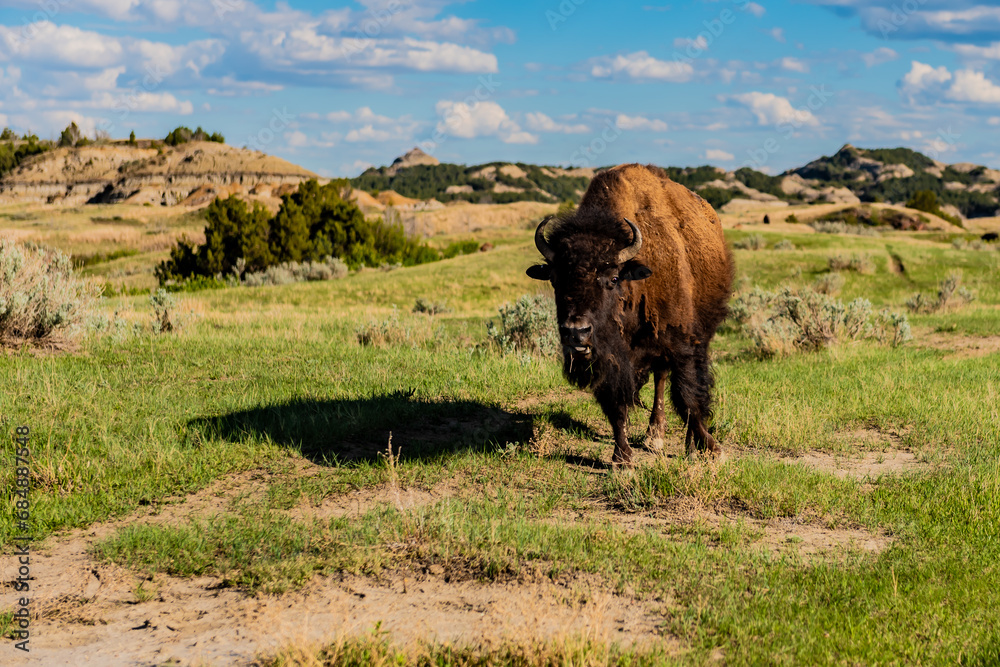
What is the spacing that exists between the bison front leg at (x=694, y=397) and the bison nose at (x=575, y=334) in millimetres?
1628

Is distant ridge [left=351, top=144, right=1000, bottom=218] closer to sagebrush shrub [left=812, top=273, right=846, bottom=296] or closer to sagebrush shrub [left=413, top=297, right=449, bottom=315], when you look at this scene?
sagebrush shrub [left=812, top=273, right=846, bottom=296]

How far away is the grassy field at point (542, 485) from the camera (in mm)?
3928

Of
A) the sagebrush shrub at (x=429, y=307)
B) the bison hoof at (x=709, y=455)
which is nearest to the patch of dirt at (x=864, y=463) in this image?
the bison hoof at (x=709, y=455)

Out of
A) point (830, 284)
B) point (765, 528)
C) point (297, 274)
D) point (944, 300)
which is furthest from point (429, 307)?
point (765, 528)

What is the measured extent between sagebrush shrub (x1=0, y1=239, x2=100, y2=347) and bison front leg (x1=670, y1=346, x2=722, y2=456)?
811 cm

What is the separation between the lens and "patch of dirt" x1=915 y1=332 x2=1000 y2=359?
1159cm

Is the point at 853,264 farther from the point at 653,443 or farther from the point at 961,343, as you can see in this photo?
the point at 653,443

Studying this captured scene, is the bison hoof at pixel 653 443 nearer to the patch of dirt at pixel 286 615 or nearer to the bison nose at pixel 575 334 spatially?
the bison nose at pixel 575 334

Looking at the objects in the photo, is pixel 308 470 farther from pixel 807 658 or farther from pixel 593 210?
pixel 807 658

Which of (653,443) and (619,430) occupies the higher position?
(619,430)

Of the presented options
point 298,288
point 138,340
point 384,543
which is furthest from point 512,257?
point 384,543

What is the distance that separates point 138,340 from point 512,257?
61.3ft

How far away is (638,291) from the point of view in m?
6.34

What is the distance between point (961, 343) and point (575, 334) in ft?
33.3
